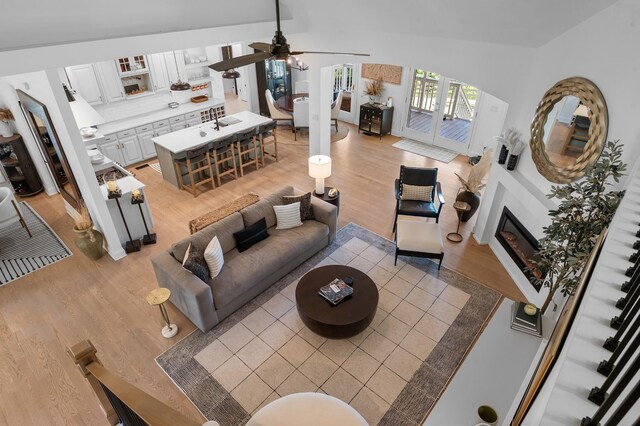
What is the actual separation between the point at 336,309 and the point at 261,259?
127cm

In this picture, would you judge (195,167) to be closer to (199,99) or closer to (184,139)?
(184,139)

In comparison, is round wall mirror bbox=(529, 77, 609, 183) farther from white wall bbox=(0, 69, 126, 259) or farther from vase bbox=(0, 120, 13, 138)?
vase bbox=(0, 120, 13, 138)

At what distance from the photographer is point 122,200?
573cm

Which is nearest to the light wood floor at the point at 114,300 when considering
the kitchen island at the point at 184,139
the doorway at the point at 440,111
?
the kitchen island at the point at 184,139

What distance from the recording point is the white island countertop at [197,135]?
7.18 meters

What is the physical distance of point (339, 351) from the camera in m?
4.25

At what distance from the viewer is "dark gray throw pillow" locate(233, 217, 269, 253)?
5.09 m

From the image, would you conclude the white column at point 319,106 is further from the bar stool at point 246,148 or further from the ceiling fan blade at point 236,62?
the ceiling fan blade at point 236,62

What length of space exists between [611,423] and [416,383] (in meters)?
3.31

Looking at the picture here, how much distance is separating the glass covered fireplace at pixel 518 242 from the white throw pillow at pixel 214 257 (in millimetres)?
3944

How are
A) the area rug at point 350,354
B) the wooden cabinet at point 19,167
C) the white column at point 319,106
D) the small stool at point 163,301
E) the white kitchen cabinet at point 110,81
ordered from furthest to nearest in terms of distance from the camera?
the white kitchen cabinet at point 110,81, the white column at point 319,106, the wooden cabinet at point 19,167, the small stool at point 163,301, the area rug at point 350,354

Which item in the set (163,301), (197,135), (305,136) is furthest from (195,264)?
(305,136)

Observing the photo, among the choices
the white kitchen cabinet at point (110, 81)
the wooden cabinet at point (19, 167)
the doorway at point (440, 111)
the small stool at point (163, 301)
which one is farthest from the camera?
the doorway at point (440, 111)

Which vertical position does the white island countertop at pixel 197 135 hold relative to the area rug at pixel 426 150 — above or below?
above
